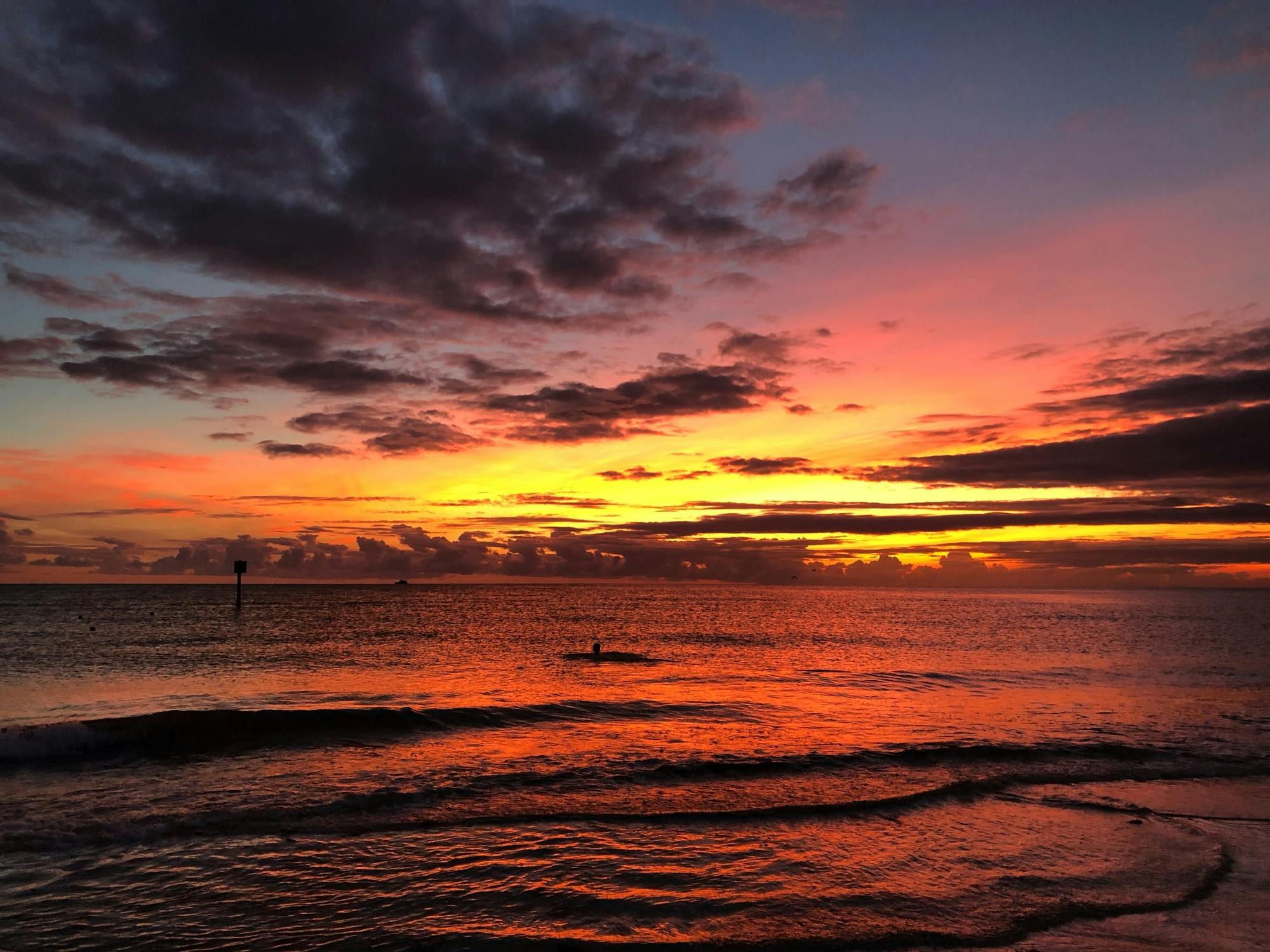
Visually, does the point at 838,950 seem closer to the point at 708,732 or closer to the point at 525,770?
the point at 525,770

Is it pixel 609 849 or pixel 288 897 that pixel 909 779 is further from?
pixel 288 897

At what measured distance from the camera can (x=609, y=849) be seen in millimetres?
12445

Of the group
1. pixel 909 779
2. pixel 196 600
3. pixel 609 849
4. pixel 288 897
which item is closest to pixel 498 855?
pixel 609 849

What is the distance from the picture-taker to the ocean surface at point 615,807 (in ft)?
32.1

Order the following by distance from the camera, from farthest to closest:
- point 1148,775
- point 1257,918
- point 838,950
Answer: point 1148,775
point 1257,918
point 838,950

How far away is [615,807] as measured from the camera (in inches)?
593

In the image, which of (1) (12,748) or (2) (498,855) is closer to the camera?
(2) (498,855)

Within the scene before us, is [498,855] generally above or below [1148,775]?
above

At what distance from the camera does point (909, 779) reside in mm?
17562

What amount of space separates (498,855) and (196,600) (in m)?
146

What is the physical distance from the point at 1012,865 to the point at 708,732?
1194cm

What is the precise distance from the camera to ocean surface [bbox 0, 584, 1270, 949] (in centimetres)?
979

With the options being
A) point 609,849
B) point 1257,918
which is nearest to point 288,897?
point 609,849

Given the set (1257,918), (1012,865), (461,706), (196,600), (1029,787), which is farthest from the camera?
(196,600)
